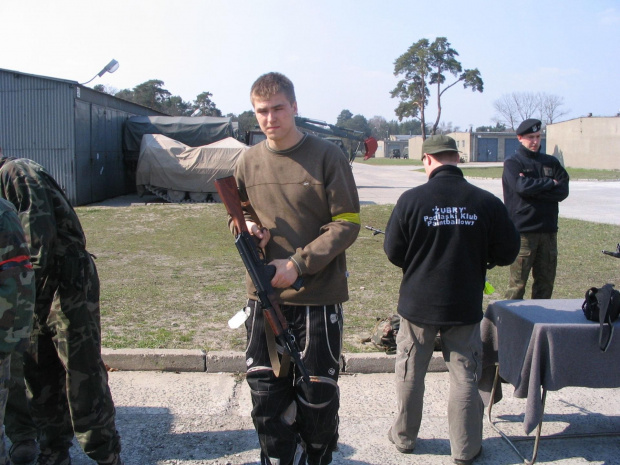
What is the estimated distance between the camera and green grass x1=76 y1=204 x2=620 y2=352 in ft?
18.3

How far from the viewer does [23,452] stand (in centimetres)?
337

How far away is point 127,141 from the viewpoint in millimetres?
22859

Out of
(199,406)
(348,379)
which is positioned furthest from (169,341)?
(348,379)

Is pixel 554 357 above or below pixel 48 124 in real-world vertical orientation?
below

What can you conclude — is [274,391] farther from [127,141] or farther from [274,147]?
[127,141]

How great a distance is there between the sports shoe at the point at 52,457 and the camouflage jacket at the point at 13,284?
3.73 ft

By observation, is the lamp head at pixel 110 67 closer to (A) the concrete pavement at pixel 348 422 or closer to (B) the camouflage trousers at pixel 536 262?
(A) the concrete pavement at pixel 348 422

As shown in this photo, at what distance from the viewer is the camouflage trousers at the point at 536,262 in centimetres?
538

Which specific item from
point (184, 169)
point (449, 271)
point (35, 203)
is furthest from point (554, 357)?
point (184, 169)

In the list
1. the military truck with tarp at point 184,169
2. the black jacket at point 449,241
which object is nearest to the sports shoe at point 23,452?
the black jacket at point 449,241

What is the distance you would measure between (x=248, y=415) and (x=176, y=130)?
19.5 m

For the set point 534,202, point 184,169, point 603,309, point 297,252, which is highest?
point 184,169

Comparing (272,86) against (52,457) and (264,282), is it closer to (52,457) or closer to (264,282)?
(264,282)

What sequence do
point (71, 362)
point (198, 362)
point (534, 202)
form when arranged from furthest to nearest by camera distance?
point (534, 202) < point (198, 362) < point (71, 362)
